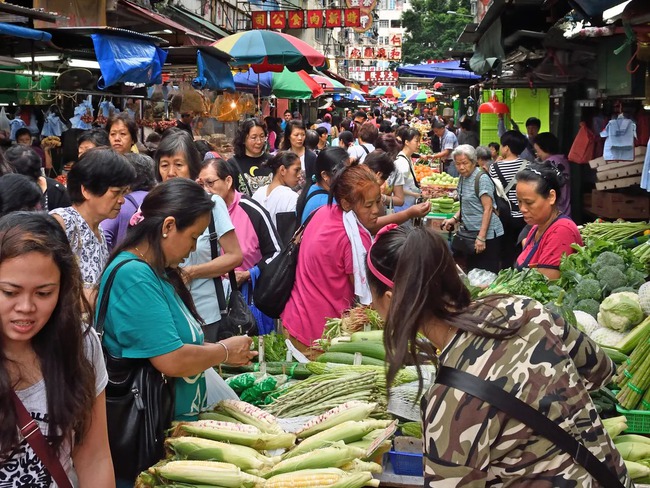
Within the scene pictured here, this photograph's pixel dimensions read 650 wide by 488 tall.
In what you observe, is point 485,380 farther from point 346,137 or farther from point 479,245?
point 346,137

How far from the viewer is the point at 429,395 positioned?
7.38 feet

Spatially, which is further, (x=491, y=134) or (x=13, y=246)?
(x=491, y=134)

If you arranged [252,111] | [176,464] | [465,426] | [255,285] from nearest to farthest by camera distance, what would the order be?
[465,426] < [176,464] < [255,285] < [252,111]

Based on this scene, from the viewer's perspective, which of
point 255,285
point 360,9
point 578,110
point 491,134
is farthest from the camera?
point 360,9

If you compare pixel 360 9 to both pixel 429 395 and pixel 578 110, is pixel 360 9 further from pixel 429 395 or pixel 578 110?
pixel 429 395

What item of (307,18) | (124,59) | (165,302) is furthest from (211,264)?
(307,18)

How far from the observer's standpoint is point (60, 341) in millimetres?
2434

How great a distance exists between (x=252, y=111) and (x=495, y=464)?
44.9 ft

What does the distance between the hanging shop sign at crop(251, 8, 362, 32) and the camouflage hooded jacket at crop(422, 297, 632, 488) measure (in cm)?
2312

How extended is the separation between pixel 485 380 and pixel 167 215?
5.92 ft

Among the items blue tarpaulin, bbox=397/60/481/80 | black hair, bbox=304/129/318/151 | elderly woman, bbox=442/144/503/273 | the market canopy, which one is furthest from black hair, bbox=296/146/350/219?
blue tarpaulin, bbox=397/60/481/80

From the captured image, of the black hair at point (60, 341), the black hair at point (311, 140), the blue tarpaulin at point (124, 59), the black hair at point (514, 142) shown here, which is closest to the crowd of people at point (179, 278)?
the black hair at point (60, 341)

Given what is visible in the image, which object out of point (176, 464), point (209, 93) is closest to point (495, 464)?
point (176, 464)

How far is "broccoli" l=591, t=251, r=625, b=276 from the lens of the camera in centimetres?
586
